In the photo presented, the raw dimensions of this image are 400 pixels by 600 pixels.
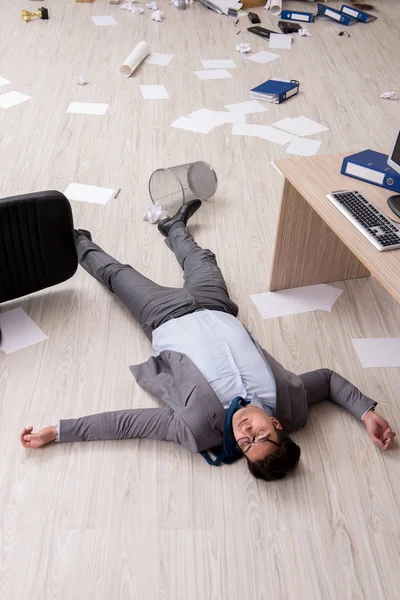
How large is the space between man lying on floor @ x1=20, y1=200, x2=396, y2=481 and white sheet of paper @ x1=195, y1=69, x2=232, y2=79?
8.13ft

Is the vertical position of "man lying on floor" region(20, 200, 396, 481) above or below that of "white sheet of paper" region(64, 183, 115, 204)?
above

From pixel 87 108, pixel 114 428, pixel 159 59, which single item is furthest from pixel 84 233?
pixel 159 59

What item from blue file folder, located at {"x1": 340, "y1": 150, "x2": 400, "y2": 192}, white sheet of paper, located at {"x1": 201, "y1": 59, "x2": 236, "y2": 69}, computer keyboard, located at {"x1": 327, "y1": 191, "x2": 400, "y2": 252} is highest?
blue file folder, located at {"x1": 340, "y1": 150, "x2": 400, "y2": 192}

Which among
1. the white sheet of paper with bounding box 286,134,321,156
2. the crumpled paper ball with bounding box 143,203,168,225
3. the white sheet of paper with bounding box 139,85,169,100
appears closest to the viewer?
the crumpled paper ball with bounding box 143,203,168,225

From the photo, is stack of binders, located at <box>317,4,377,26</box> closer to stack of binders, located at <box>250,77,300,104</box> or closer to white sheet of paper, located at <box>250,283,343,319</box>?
stack of binders, located at <box>250,77,300,104</box>

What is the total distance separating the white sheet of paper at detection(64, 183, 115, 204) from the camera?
3125mm

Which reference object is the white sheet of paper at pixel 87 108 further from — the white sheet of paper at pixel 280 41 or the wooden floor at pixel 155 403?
the white sheet of paper at pixel 280 41

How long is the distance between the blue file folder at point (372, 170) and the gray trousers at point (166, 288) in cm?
64

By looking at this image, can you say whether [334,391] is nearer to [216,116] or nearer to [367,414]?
[367,414]

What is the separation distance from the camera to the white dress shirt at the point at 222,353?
1.95 metres

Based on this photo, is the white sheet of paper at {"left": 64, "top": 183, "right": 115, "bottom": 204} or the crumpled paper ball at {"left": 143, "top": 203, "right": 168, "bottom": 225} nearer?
the crumpled paper ball at {"left": 143, "top": 203, "right": 168, "bottom": 225}

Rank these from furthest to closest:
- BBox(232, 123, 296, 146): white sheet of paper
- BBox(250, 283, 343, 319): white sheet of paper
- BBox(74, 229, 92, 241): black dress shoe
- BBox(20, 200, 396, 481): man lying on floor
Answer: BBox(232, 123, 296, 146): white sheet of paper → BBox(74, 229, 92, 241): black dress shoe → BBox(250, 283, 343, 319): white sheet of paper → BBox(20, 200, 396, 481): man lying on floor

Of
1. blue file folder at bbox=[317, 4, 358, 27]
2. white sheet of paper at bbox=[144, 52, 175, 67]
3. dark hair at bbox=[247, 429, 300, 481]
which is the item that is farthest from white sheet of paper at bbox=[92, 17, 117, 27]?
dark hair at bbox=[247, 429, 300, 481]

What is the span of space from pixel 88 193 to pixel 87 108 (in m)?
0.98
